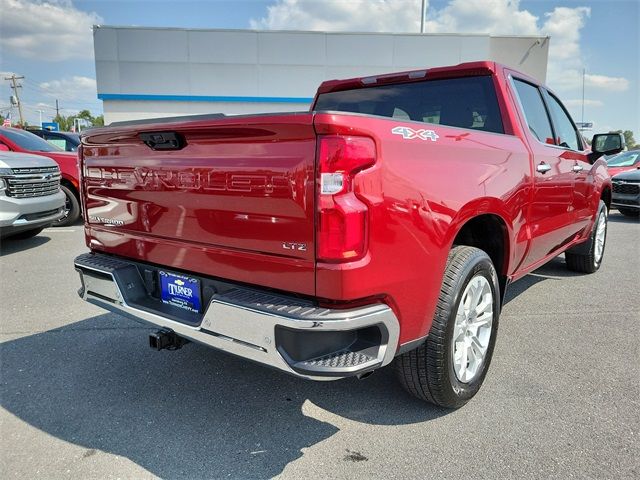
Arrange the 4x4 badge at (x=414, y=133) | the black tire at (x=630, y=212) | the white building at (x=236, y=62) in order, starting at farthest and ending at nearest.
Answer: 1. the white building at (x=236, y=62)
2. the black tire at (x=630, y=212)
3. the 4x4 badge at (x=414, y=133)

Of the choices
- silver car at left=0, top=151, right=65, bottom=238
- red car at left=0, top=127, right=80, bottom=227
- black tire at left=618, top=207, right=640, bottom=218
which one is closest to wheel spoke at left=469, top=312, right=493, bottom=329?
silver car at left=0, top=151, right=65, bottom=238

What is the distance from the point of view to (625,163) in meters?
13.2

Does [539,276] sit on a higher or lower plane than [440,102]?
lower

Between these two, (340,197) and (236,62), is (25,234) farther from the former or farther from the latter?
(236,62)

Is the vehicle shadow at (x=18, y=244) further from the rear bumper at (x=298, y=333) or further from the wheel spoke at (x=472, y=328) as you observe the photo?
the wheel spoke at (x=472, y=328)

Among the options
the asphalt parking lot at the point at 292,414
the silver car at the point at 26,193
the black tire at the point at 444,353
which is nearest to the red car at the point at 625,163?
the asphalt parking lot at the point at 292,414

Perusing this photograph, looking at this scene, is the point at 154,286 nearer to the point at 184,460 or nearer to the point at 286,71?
the point at 184,460

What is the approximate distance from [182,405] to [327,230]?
5.24ft

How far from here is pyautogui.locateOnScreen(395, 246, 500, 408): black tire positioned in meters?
2.44

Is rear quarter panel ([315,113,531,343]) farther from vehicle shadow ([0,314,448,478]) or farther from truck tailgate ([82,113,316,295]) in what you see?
vehicle shadow ([0,314,448,478])

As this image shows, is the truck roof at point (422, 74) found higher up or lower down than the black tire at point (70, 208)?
higher up

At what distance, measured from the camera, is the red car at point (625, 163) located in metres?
12.8

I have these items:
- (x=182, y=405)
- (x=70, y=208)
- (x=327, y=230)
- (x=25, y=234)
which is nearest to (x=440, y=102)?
(x=327, y=230)

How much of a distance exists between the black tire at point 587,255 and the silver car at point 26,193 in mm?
7032
